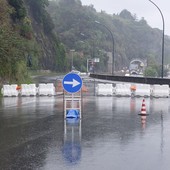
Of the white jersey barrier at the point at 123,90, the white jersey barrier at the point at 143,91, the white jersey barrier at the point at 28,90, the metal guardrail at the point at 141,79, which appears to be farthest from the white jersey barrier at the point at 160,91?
the metal guardrail at the point at 141,79

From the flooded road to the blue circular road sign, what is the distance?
1.16 metres

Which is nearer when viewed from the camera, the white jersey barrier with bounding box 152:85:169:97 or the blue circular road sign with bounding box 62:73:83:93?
the blue circular road sign with bounding box 62:73:83:93

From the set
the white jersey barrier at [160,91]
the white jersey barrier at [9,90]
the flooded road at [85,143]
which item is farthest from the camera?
the white jersey barrier at [160,91]

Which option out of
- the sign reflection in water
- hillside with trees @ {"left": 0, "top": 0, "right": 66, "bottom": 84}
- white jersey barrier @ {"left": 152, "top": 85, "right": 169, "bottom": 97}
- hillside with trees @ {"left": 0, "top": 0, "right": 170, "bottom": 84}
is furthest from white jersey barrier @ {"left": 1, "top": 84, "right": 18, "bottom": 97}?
the sign reflection in water

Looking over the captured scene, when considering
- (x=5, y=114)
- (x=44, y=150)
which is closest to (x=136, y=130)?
(x=44, y=150)

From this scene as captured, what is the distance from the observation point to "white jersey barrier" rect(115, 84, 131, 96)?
3125cm

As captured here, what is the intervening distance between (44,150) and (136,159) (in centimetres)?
222

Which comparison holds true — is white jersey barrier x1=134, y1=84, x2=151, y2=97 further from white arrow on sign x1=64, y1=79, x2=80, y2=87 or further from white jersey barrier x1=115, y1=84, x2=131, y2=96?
white arrow on sign x1=64, y1=79, x2=80, y2=87

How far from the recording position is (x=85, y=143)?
10742mm

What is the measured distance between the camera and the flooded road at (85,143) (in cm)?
843

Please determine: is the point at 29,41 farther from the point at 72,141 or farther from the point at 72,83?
the point at 72,141

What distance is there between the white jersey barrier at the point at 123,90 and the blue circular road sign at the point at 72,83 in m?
16.3

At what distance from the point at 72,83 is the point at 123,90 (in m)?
16.6

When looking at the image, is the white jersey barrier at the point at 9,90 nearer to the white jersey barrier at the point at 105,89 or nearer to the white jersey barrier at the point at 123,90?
the white jersey barrier at the point at 105,89
